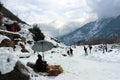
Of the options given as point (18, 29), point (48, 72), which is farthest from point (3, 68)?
point (18, 29)

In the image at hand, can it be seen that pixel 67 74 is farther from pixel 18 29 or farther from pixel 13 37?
pixel 18 29

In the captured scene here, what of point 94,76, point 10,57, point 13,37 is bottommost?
point 94,76

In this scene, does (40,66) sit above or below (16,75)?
above

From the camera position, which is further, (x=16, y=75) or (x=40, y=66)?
(x=40, y=66)

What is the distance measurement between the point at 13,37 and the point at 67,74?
98.1 feet

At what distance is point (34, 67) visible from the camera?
87.1 feet

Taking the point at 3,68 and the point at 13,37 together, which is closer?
the point at 3,68

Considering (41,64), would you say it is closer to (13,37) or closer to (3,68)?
(3,68)

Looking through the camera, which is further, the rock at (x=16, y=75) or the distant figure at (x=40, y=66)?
the distant figure at (x=40, y=66)

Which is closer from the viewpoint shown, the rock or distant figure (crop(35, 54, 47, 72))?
the rock

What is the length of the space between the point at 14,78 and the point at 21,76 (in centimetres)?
51

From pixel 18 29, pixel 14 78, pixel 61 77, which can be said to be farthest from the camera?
pixel 18 29

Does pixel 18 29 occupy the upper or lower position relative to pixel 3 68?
upper

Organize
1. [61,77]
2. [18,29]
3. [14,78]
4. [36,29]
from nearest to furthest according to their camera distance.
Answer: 1. [14,78]
2. [61,77]
3. [18,29]
4. [36,29]
